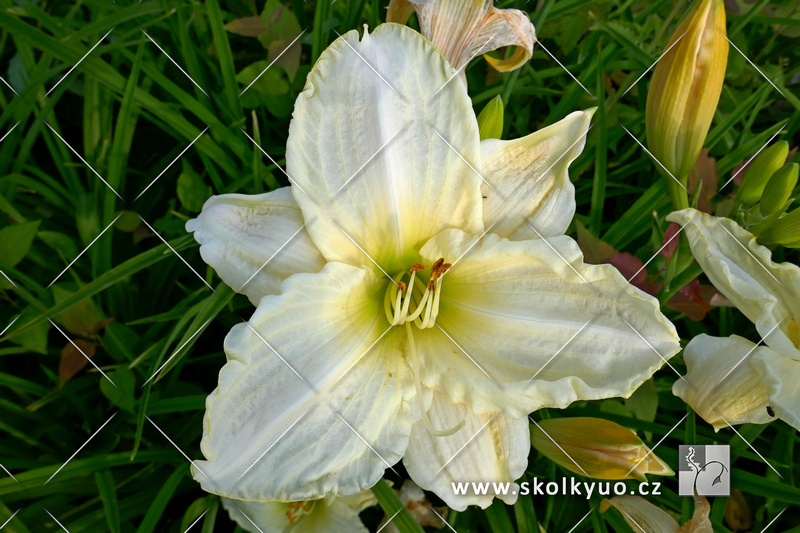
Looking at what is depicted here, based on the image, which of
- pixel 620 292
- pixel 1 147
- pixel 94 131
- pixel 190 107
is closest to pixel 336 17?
pixel 190 107

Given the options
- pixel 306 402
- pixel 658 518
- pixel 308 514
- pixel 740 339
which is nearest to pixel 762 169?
pixel 740 339

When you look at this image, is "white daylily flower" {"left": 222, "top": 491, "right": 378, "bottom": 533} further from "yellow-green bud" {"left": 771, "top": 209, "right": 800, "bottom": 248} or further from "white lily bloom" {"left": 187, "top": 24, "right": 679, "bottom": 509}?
"yellow-green bud" {"left": 771, "top": 209, "right": 800, "bottom": 248}

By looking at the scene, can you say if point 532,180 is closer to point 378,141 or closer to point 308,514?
point 378,141

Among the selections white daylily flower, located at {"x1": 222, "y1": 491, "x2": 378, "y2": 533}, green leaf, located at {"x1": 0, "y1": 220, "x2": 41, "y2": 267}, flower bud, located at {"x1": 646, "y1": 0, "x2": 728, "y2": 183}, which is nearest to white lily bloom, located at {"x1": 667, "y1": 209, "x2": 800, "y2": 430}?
flower bud, located at {"x1": 646, "y1": 0, "x2": 728, "y2": 183}

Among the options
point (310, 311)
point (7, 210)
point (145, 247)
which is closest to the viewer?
point (310, 311)

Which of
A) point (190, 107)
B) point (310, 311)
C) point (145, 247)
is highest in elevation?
point (190, 107)

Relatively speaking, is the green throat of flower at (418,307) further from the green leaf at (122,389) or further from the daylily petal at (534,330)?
the green leaf at (122,389)

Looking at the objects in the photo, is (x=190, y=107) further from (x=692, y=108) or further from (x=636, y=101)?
(x=636, y=101)

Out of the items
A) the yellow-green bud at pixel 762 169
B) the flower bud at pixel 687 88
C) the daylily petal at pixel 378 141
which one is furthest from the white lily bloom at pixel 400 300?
the yellow-green bud at pixel 762 169
